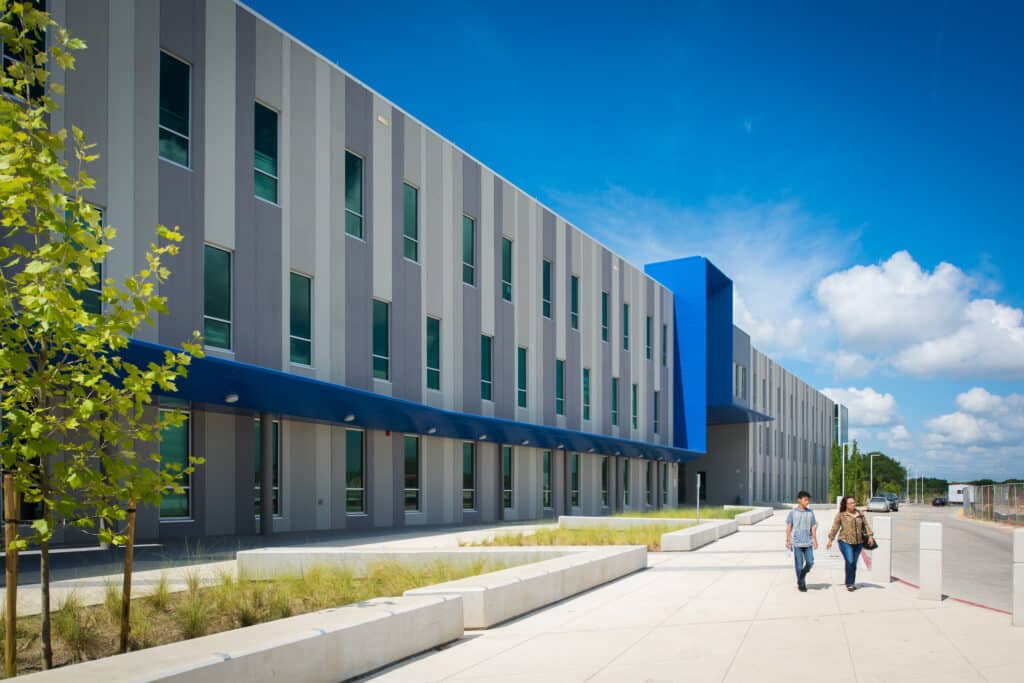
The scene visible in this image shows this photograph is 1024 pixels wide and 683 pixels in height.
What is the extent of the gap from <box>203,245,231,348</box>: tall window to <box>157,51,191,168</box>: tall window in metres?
2.22

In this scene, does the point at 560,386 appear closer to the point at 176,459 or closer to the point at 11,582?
the point at 176,459

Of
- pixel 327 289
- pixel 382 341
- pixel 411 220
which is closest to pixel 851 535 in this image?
pixel 327 289

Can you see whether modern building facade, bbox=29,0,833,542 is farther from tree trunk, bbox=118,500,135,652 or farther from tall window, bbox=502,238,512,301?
tree trunk, bbox=118,500,135,652

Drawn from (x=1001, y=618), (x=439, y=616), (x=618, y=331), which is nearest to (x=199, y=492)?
(x=439, y=616)

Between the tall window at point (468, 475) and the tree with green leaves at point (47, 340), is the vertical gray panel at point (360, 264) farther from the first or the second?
the tree with green leaves at point (47, 340)

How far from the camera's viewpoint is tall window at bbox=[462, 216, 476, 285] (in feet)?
101

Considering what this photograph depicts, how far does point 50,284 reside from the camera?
6238 mm

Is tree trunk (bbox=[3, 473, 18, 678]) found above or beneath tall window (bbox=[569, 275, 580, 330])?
beneath

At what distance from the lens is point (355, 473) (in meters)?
24.5

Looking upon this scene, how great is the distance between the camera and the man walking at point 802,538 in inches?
526

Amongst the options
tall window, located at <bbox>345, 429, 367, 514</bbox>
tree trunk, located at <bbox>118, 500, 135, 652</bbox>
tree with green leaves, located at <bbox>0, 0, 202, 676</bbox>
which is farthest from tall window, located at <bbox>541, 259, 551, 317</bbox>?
tree with green leaves, located at <bbox>0, 0, 202, 676</bbox>

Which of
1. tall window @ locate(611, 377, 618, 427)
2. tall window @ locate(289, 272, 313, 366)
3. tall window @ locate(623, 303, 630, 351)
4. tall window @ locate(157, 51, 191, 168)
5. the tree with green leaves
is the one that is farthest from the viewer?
tall window @ locate(623, 303, 630, 351)

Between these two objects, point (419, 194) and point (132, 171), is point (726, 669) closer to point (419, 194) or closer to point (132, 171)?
point (132, 171)

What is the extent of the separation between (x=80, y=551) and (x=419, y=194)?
609 inches
